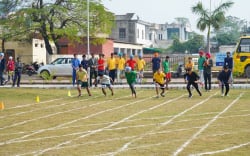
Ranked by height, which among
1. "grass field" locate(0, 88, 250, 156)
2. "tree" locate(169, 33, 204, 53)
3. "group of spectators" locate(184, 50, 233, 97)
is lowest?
"grass field" locate(0, 88, 250, 156)

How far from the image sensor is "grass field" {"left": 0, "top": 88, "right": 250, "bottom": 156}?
9.92m

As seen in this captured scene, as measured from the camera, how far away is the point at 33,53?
51938 millimetres

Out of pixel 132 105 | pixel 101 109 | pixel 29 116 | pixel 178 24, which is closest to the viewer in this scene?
pixel 29 116

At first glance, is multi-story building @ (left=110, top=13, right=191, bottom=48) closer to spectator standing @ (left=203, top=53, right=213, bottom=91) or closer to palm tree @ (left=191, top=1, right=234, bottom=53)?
palm tree @ (left=191, top=1, right=234, bottom=53)

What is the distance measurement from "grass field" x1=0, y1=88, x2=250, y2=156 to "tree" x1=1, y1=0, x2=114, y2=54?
78.7 ft

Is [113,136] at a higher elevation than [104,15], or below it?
below

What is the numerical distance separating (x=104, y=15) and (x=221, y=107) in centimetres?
3090

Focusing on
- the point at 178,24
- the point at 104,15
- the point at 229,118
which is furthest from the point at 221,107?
the point at 178,24

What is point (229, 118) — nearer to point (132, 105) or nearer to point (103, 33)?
point (132, 105)

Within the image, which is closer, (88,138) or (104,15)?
(88,138)

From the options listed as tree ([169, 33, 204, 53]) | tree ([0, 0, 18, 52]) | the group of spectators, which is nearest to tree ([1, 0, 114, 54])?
tree ([0, 0, 18, 52])

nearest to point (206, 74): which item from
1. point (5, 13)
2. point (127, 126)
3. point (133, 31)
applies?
point (127, 126)

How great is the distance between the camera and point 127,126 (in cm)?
1291

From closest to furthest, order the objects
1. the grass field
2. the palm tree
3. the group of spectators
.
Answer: the grass field
the group of spectators
the palm tree
